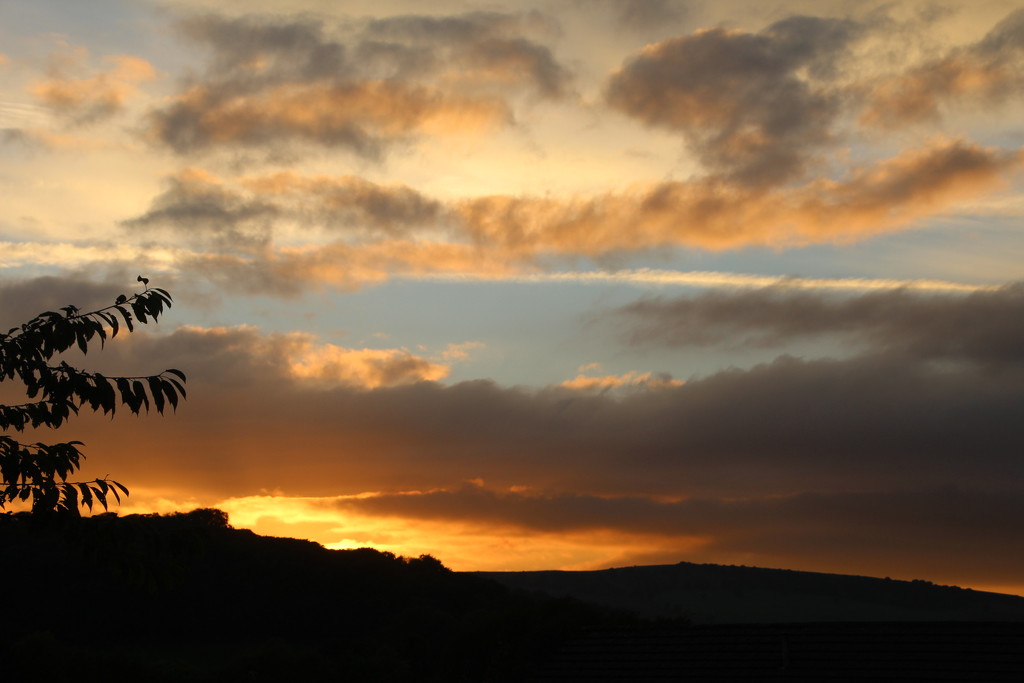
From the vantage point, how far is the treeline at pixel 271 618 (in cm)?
4091

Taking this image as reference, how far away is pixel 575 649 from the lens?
31.0 m

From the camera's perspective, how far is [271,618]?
6338cm

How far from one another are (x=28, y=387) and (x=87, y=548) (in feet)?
4.78

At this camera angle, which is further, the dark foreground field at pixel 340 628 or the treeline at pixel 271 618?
the treeline at pixel 271 618

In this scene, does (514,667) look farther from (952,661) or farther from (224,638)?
(224,638)

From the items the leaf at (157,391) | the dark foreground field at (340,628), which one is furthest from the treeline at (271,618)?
the leaf at (157,391)

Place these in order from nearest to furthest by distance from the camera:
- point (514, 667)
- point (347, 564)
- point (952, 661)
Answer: point (952, 661), point (514, 667), point (347, 564)

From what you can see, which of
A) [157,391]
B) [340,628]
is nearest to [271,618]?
[340,628]

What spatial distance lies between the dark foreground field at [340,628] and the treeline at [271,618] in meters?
0.12

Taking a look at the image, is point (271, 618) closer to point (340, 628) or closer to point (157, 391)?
point (340, 628)

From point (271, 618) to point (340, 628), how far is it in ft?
Result: 15.7

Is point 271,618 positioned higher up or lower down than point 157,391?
lower down

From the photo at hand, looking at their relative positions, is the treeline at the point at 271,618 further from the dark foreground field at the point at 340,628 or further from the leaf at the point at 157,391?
the leaf at the point at 157,391

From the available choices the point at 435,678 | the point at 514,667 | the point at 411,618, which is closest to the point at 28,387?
the point at 514,667
